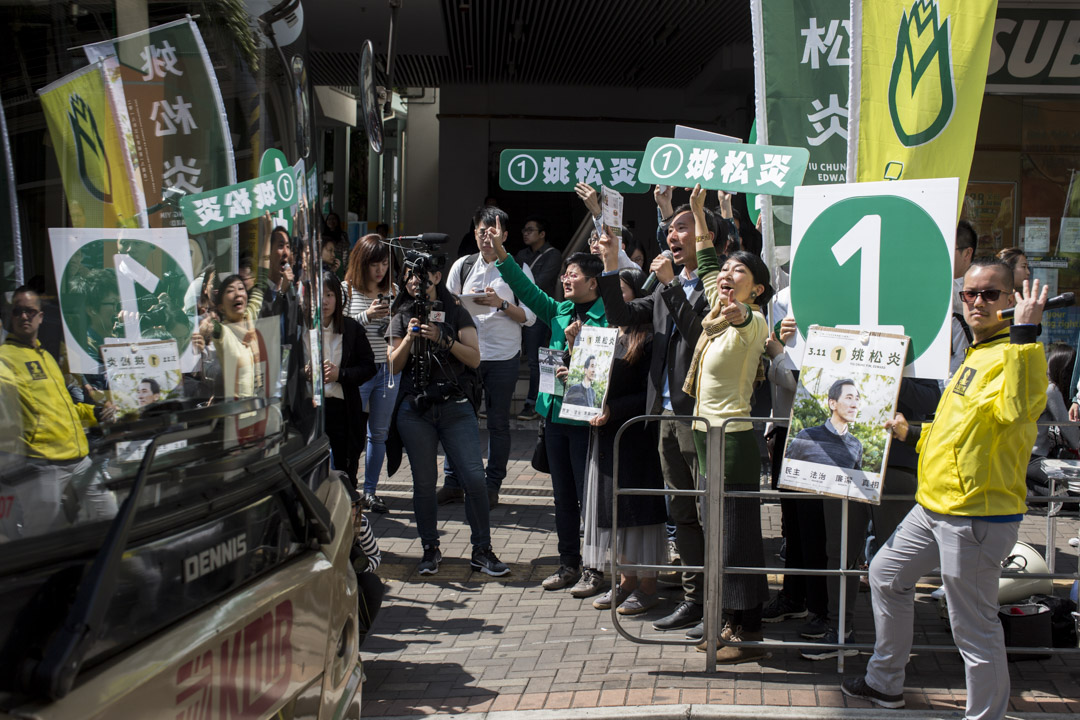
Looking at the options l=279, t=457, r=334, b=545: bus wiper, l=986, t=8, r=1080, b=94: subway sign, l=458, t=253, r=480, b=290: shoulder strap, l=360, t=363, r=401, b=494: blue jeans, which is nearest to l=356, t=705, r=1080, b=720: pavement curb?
l=279, t=457, r=334, b=545: bus wiper

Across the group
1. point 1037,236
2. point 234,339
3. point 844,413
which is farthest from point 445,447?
point 1037,236

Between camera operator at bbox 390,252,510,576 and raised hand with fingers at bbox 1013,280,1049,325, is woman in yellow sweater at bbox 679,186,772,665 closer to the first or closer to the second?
raised hand with fingers at bbox 1013,280,1049,325

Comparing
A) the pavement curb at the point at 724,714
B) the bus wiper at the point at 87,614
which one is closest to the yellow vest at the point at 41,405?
the bus wiper at the point at 87,614

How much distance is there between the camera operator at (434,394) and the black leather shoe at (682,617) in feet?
4.14

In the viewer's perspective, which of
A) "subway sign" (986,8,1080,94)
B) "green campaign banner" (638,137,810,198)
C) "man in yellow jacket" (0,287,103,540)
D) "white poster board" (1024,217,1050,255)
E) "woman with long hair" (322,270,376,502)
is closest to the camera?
"man in yellow jacket" (0,287,103,540)

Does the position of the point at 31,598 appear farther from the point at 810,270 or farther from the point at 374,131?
the point at 374,131

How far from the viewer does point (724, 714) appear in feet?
12.9

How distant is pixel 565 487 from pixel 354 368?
1451 mm

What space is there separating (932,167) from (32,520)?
160 inches

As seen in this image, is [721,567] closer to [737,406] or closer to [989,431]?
[737,406]

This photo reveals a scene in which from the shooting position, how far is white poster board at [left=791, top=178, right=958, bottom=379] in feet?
12.9

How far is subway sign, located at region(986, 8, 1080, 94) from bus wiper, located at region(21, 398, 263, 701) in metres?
9.72

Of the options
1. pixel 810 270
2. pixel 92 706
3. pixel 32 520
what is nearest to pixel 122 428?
pixel 32 520

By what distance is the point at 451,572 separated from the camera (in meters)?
5.99
